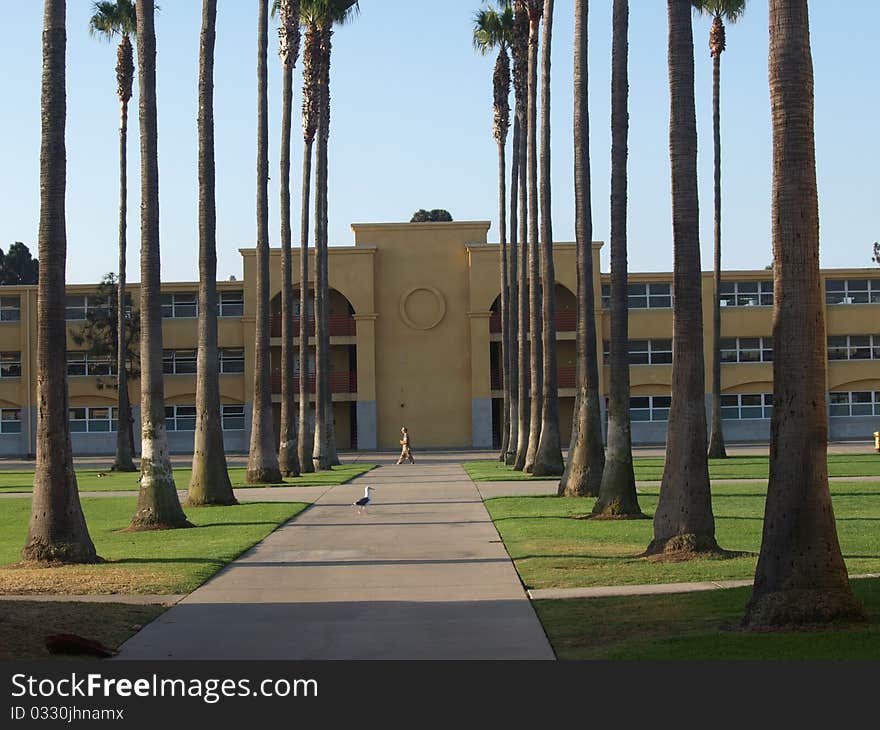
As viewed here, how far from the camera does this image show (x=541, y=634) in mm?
11727

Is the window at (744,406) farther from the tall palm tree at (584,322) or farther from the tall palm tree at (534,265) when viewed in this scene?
the tall palm tree at (584,322)

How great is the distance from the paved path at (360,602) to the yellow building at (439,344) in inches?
1885

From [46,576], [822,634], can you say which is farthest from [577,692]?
[46,576]

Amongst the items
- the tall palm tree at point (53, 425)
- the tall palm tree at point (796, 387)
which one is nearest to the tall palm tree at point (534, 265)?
the tall palm tree at point (53, 425)

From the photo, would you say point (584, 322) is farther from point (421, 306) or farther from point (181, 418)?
point (181, 418)

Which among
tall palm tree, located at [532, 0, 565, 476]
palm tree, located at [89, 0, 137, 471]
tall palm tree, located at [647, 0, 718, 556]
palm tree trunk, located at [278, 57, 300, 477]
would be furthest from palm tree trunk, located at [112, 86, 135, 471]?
tall palm tree, located at [647, 0, 718, 556]

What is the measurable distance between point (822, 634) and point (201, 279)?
20514 millimetres

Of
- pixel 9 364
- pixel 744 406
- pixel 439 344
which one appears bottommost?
pixel 744 406

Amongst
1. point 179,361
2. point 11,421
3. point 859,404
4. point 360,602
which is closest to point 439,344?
point 179,361

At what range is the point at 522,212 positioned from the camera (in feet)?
161

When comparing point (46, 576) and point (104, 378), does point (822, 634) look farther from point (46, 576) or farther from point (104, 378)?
point (104, 378)

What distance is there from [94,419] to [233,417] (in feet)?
26.5

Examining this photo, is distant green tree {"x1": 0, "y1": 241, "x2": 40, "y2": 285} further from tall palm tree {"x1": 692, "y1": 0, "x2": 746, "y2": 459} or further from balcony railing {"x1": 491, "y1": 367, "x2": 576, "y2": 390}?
tall palm tree {"x1": 692, "y1": 0, "x2": 746, "y2": 459}

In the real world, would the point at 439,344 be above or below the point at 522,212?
below
